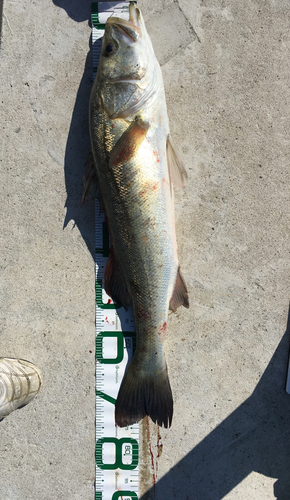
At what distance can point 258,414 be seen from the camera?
2.46m

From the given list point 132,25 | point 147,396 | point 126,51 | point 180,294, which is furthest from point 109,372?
point 132,25

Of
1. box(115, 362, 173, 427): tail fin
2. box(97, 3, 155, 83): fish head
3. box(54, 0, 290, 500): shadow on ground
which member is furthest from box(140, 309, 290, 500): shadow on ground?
box(97, 3, 155, 83): fish head

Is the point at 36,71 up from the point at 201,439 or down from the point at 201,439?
up

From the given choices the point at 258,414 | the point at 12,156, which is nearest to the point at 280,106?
the point at 12,156

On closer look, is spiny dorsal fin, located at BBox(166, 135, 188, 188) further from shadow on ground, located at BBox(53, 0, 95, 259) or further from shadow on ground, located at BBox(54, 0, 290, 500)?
shadow on ground, located at BBox(54, 0, 290, 500)

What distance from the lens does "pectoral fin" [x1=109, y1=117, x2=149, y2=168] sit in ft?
6.41

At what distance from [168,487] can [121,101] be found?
281cm

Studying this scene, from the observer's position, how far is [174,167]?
2199 mm

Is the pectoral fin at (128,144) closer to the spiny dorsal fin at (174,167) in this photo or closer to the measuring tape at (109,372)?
the spiny dorsal fin at (174,167)

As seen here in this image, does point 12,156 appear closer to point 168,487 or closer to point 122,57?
point 122,57

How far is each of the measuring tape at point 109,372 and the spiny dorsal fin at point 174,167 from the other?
649 mm

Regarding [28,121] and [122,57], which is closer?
[122,57]

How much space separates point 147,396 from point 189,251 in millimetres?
1110

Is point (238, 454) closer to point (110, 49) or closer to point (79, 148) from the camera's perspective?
point (79, 148)
